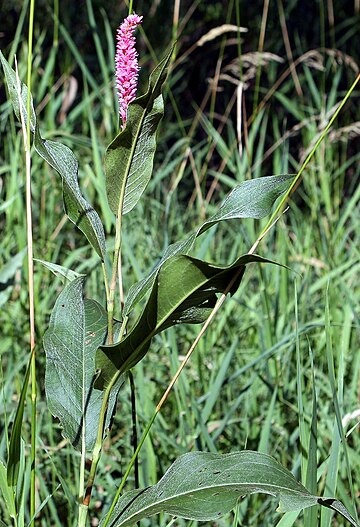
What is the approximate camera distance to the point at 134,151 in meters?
→ 0.70

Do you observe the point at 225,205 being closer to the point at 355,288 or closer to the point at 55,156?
the point at 55,156

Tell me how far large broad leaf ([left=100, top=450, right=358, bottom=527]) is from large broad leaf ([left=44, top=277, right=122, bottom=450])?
3.5 inches

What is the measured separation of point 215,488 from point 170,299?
16 cm

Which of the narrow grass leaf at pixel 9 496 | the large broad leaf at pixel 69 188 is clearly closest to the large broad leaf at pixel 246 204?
the large broad leaf at pixel 69 188

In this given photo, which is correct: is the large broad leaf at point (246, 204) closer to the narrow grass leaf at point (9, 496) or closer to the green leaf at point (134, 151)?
the green leaf at point (134, 151)

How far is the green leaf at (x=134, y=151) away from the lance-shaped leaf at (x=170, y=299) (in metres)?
0.11

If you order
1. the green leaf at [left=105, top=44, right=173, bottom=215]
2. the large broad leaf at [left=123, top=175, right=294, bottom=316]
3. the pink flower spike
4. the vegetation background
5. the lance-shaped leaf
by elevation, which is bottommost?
the vegetation background

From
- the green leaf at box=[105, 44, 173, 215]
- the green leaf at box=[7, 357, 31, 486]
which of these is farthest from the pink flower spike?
the green leaf at box=[7, 357, 31, 486]

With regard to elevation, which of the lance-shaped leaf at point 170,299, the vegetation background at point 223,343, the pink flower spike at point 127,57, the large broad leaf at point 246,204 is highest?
the pink flower spike at point 127,57

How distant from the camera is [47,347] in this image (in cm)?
75

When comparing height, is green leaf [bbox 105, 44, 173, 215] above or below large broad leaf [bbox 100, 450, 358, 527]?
above

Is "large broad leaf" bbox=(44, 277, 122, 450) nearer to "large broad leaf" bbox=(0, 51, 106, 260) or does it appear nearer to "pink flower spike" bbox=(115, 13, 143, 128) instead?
"large broad leaf" bbox=(0, 51, 106, 260)

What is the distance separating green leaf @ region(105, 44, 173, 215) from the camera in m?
0.66

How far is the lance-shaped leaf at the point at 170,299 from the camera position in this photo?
0.61 metres
